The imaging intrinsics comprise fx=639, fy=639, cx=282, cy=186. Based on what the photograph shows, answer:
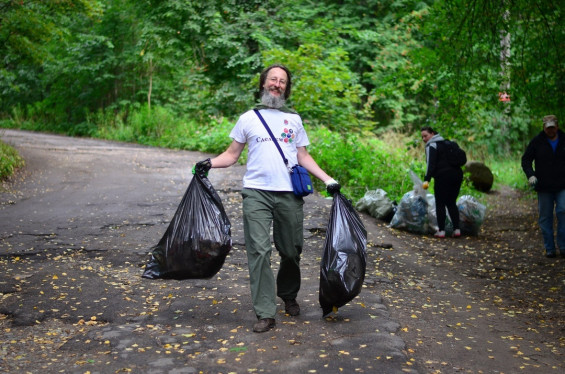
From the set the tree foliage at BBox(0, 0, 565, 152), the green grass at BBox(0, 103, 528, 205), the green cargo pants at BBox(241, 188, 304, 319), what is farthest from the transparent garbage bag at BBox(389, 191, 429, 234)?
the green cargo pants at BBox(241, 188, 304, 319)

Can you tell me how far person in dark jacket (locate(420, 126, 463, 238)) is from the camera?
953 cm

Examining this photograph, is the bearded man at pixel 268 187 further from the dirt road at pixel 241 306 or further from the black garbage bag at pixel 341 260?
the dirt road at pixel 241 306

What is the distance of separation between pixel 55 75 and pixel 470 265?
84.6ft

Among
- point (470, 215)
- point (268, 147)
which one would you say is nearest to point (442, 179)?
point (470, 215)

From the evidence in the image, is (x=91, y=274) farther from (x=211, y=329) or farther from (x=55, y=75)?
(x=55, y=75)

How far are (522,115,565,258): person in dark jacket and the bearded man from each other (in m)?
4.57

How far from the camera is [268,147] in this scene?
4684 millimetres

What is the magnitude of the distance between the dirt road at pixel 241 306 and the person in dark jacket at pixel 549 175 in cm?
40

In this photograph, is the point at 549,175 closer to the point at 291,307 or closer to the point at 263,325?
the point at 291,307

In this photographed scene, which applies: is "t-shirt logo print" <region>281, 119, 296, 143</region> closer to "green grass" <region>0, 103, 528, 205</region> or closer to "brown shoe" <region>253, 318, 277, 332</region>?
"brown shoe" <region>253, 318, 277, 332</region>

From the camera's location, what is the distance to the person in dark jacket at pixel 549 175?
8.20 meters

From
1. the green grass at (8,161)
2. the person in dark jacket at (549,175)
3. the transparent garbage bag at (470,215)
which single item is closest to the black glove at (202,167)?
the person in dark jacket at (549,175)

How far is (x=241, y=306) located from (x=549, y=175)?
4927 millimetres

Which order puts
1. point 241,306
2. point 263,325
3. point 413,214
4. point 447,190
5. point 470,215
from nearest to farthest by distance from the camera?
point 263,325 < point 241,306 < point 447,190 < point 413,214 < point 470,215
